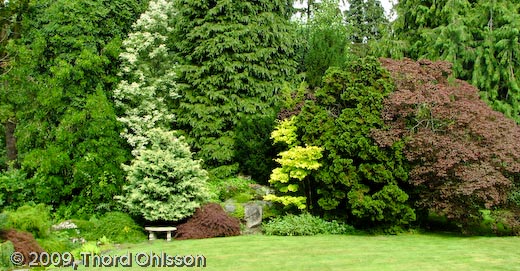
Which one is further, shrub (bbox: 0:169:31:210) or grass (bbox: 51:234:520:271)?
shrub (bbox: 0:169:31:210)

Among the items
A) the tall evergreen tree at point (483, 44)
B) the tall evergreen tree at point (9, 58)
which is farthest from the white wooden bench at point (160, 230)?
the tall evergreen tree at point (483, 44)

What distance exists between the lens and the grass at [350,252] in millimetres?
7988

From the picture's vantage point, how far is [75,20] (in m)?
13.6

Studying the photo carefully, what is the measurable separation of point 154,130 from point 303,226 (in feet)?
15.2

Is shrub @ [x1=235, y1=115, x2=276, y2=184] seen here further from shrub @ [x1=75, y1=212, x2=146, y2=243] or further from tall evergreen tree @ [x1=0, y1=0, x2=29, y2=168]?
tall evergreen tree @ [x1=0, y1=0, x2=29, y2=168]

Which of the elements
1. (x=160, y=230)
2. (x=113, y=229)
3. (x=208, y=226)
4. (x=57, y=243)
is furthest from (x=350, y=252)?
(x=57, y=243)

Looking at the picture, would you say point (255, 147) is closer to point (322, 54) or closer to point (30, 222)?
point (322, 54)

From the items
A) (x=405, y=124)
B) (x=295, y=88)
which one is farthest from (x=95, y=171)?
(x=405, y=124)

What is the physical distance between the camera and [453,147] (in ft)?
35.2

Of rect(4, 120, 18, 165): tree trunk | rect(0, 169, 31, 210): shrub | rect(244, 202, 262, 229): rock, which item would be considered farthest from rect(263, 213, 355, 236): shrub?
rect(4, 120, 18, 165): tree trunk

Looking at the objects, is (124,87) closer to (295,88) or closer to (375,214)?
(295,88)

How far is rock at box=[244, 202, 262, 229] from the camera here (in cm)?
1205

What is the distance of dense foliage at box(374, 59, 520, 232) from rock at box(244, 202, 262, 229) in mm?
3557

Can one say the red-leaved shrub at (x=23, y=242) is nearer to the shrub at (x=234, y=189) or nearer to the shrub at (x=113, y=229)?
the shrub at (x=113, y=229)
